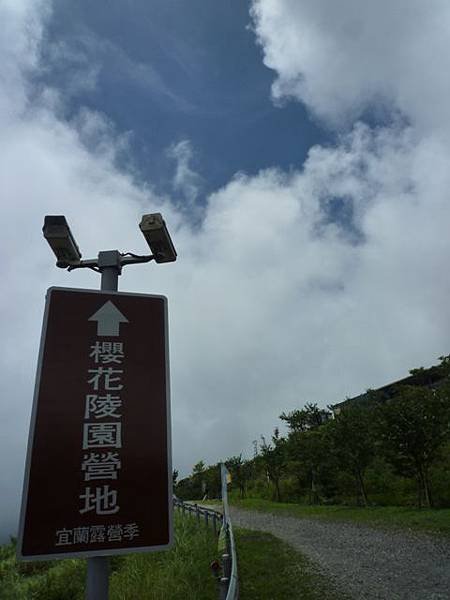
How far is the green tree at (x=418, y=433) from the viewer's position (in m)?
15.3

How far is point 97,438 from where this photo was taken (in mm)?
2367

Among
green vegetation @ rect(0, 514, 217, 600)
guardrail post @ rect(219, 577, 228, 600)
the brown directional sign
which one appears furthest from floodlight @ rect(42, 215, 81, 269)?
green vegetation @ rect(0, 514, 217, 600)

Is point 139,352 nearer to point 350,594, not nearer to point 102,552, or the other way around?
point 102,552

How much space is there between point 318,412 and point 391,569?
2349 cm

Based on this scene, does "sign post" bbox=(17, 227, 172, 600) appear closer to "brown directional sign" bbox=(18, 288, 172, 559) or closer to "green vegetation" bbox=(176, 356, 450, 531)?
"brown directional sign" bbox=(18, 288, 172, 559)

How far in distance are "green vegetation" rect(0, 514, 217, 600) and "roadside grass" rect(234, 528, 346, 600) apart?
638 millimetres

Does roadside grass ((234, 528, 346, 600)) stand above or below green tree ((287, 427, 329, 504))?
below

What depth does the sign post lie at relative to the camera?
2.18 meters

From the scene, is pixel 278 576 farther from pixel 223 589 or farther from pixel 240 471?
pixel 240 471

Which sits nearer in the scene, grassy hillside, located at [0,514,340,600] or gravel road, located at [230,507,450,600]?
grassy hillside, located at [0,514,340,600]

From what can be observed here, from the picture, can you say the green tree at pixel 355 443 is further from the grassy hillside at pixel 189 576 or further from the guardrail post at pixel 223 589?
the guardrail post at pixel 223 589

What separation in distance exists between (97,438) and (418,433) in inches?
607

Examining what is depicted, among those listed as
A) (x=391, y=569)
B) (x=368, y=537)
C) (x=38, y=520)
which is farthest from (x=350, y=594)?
(x=38, y=520)

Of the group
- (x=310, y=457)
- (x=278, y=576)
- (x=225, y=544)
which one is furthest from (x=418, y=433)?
(x=225, y=544)
